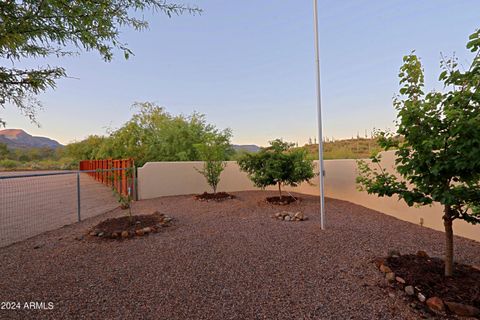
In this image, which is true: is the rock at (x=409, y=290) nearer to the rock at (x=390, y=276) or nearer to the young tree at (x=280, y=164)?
the rock at (x=390, y=276)

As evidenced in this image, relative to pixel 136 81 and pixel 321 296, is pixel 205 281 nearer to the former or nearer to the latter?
pixel 321 296

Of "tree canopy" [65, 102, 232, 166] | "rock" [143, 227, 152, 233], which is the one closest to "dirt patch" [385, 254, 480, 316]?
"rock" [143, 227, 152, 233]

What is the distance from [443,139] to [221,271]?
2.75 meters

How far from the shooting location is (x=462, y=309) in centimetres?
201

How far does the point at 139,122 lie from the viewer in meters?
14.4

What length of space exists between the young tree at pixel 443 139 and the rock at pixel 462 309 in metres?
0.56

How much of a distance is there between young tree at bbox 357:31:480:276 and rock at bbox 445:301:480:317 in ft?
1.85

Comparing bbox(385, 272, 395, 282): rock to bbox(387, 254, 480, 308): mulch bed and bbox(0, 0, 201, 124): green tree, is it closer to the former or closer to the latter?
bbox(387, 254, 480, 308): mulch bed

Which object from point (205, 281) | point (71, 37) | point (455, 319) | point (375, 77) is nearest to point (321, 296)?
point (455, 319)

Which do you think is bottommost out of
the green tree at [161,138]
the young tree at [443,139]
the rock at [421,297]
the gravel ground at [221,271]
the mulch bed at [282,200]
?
the gravel ground at [221,271]

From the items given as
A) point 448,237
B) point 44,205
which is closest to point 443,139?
point 448,237

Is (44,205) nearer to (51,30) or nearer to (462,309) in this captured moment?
(51,30)

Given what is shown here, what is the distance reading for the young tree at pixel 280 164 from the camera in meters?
7.00

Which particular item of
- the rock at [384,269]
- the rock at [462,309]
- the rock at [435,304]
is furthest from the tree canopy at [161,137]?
the rock at [462,309]
